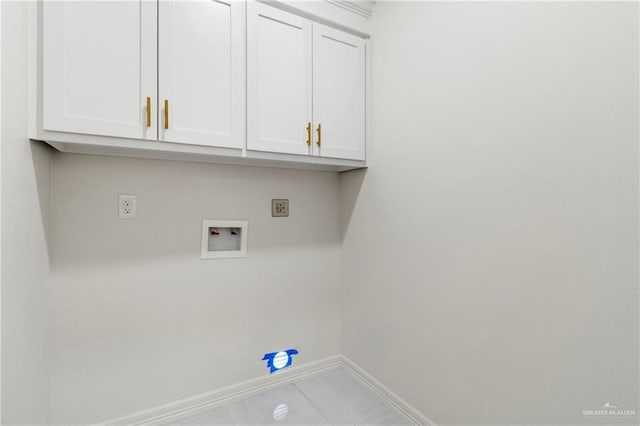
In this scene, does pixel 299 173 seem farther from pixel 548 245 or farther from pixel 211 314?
pixel 548 245

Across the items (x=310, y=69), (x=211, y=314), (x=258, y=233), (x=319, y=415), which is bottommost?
(x=319, y=415)

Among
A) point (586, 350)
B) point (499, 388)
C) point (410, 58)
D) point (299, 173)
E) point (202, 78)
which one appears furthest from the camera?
point (299, 173)

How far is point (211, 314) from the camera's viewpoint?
179 cm

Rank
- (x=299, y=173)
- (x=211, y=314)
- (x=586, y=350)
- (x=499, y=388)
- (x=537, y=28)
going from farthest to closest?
(x=299, y=173) → (x=211, y=314) → (x=499, y=388) → (x=537, y=28) → (x=586, y=350)

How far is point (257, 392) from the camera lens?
191cm

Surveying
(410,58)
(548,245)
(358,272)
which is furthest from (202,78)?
(548,245)

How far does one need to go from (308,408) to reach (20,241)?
159cm

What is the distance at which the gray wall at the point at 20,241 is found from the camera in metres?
0.99

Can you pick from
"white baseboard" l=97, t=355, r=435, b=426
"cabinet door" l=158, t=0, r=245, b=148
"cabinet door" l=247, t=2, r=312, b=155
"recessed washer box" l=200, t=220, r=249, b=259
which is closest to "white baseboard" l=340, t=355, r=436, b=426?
"white baseboard" l=97, t=355, r=435, b=426

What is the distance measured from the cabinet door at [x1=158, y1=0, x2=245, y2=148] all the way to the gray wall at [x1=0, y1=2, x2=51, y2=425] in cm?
46

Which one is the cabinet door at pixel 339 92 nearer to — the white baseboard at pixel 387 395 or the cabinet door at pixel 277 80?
the cabinet door at pixel 277 80

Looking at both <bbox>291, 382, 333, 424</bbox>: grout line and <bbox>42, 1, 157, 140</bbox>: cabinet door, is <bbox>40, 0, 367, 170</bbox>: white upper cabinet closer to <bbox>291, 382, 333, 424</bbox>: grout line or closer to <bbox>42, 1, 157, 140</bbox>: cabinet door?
<bbox>42, 1, 157, 140</bbox>: cabinet door

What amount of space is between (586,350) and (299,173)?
1651mm

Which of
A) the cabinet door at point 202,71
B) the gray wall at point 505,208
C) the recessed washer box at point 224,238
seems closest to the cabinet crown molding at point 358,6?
the gray wall at point 505,208
